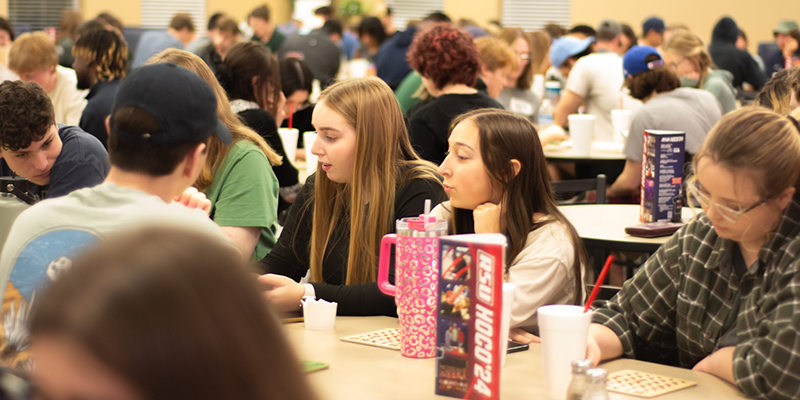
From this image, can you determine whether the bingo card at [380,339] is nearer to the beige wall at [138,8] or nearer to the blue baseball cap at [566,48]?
the blue baseball cap at [566,48]

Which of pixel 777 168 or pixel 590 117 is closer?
pixel 777 168

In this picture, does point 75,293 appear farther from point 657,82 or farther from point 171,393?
point 657,82

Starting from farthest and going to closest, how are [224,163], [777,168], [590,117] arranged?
1. [590,117]
2. [224,163]
3. [777,168]

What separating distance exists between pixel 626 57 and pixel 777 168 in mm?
2933

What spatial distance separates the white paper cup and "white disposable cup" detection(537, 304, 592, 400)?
605 mm

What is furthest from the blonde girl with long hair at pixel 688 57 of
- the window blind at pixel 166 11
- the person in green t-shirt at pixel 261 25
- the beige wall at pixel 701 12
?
the window blind at pixel 166 11

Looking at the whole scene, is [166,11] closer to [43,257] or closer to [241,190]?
[241,190]

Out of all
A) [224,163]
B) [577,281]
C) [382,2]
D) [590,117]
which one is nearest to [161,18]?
[382,2]

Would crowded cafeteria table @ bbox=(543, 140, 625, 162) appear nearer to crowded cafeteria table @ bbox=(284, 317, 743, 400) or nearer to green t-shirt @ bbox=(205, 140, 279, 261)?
green t-shirt @ bbox=(205, 140, 279, 261)

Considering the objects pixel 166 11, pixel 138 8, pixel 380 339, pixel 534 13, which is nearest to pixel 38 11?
pixel 138 8

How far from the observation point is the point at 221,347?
56 centimetres

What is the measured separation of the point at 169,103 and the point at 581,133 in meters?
3.35

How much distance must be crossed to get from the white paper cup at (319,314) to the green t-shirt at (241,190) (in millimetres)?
872

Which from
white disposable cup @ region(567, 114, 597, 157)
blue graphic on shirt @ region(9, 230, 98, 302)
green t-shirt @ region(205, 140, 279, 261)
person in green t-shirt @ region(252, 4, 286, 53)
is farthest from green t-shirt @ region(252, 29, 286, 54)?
blue graphic on shirt @ region(9, 230, 98, 302)
